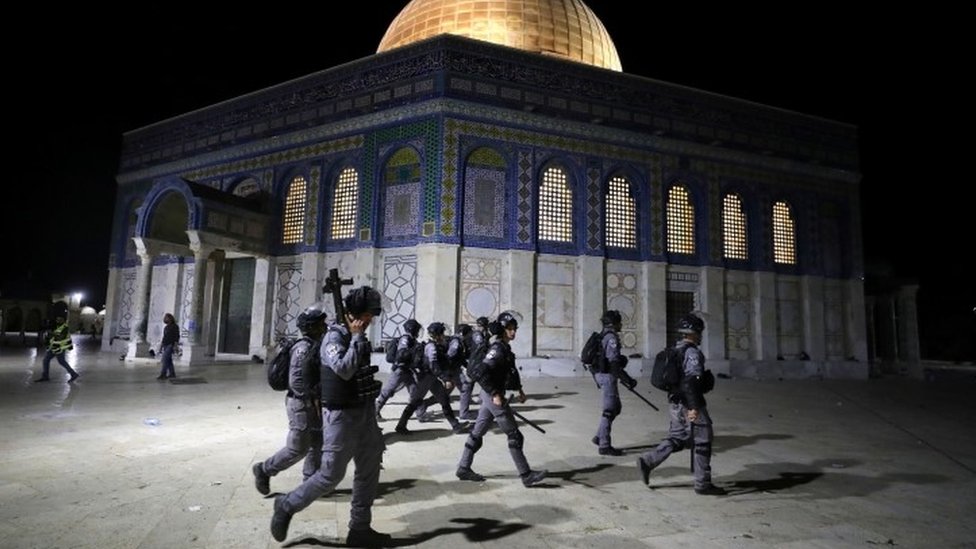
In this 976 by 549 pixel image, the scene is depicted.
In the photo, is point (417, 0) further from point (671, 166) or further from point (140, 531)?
point (140, 531)

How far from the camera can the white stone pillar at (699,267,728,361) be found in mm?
18781

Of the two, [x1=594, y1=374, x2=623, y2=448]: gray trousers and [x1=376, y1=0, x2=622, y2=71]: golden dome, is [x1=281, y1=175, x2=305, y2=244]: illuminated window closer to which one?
[x1=376, y1=0, x2=622, y2=71]: golden dome

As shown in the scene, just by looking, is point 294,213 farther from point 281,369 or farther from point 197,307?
point 281,369

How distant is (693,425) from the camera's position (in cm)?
511

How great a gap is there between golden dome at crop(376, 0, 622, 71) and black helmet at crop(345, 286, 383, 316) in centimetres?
1865

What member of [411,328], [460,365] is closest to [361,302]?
[411,328]

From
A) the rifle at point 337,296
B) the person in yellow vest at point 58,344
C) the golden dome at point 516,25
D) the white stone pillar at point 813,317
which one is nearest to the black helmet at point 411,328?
the rifle at point 337,296

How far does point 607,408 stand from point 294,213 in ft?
52.6

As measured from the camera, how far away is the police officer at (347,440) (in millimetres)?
3545

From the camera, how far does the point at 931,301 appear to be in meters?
33.0

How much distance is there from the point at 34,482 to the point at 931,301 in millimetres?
41395

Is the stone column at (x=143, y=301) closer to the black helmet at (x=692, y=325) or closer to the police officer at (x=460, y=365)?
the police officer at (x=460, y=365)

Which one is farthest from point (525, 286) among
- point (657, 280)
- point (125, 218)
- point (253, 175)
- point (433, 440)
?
point (125, 218)

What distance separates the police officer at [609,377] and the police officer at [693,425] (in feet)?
4.02
